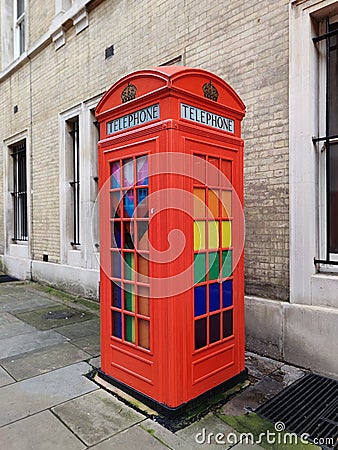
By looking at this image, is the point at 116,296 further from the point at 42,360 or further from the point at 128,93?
the point at 128,93

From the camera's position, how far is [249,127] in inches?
178

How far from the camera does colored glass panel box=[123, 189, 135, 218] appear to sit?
328 cm

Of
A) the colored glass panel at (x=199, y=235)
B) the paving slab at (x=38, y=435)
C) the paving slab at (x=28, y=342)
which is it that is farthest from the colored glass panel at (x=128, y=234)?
the paving slab at (x=28, y=342)

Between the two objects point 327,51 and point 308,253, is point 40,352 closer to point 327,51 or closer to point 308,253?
point 308,253

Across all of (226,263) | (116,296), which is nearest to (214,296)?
(226,263)

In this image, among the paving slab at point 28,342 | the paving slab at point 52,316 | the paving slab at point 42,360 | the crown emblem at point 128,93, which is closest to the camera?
the crown emblem at point 128,93

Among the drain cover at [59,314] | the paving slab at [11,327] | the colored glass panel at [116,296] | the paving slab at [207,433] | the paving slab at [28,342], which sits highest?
the colored glass panel at [116,296]

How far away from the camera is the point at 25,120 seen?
9500 millimetres

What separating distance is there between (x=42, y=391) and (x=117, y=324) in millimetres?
942

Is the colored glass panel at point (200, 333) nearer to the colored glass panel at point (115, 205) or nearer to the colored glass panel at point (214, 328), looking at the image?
the colored glass panel at point (214, 328)

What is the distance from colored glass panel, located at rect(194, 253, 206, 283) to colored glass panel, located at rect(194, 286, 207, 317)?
3.2 inches

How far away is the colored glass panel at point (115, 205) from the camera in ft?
11.3

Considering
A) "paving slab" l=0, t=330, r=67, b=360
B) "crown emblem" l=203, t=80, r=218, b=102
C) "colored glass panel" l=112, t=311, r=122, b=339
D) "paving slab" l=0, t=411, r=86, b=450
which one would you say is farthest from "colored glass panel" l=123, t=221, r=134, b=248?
"paving slab" l=0, t=330, r=67, b=360

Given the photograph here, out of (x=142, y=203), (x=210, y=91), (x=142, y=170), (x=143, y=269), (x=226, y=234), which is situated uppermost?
(x=210, y=91)
